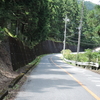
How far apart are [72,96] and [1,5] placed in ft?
28.1

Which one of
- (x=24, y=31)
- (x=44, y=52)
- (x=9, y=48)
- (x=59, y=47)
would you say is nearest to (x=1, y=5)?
(x=9, y=48)

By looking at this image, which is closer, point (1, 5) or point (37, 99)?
point (37, 99)

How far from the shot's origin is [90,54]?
24.1 metres

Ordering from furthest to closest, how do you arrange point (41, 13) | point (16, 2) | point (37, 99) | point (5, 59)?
point (41, 13) < point (16, 2) < point (5, 59) < point (37, 99)

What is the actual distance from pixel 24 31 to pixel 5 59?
1195cm

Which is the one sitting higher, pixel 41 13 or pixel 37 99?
pixel 41 13

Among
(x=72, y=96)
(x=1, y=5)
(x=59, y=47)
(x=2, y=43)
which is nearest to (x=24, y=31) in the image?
(x=2, y=43)

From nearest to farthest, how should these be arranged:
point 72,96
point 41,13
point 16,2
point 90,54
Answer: point 72,96
point 16,2
point 41,13
point 90,54

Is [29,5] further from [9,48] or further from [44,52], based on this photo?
[44,52]

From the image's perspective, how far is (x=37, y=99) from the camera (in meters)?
6.05

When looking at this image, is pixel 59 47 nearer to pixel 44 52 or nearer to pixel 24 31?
pixel 44 52

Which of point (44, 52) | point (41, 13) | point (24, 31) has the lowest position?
point (44, 52)

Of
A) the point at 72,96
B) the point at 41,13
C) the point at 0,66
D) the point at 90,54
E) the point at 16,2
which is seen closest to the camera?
the point at 72,96

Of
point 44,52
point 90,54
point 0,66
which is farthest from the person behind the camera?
point 44,52
